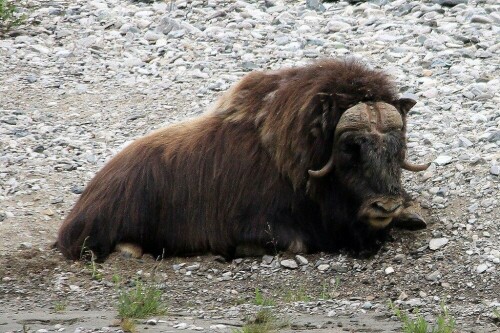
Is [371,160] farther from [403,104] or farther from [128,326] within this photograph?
[128,326]

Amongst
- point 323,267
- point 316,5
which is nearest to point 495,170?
point 323,267

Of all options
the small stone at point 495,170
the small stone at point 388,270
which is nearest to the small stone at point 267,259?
the small stone at point 388,270

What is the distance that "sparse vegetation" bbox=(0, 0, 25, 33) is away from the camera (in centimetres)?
1055

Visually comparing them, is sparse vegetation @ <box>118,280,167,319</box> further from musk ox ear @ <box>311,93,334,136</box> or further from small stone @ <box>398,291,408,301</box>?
musk ox ear @ <box>311,93,334,136</box>

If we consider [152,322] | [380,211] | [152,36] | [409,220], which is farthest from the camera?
[152,36]

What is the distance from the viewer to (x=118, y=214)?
6.27 meters

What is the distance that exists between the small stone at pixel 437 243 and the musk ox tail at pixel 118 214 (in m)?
1.54

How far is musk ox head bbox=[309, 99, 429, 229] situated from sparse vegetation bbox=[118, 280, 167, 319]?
1247mm

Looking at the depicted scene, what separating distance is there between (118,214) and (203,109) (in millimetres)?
2017

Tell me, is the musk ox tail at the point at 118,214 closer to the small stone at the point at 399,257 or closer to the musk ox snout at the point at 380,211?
the musk ox snout at the point at 380,211

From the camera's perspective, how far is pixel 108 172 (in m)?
6.43

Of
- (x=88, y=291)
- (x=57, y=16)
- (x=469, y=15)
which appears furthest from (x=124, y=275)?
(x=57, y=16)

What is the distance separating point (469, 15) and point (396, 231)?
3.50m

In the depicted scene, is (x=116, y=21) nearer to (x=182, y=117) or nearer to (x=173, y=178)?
(x=182, y=117)
